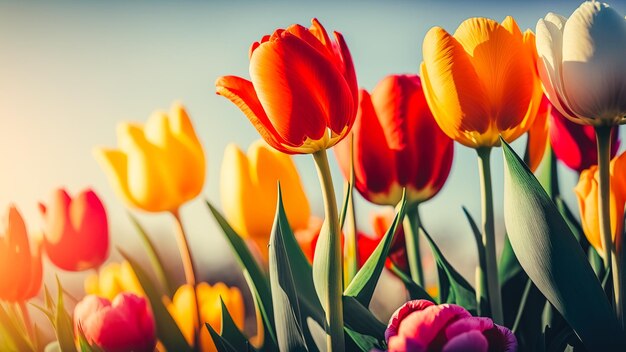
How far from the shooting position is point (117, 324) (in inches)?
17.8

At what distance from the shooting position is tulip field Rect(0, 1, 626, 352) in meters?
0.37

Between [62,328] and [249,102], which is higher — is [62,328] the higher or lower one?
the lower one

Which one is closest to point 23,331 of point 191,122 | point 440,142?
point 191,122

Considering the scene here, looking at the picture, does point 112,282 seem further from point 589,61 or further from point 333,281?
point 589,61

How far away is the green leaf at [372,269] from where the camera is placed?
0.40 meters

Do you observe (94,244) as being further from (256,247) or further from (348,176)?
(348,176)

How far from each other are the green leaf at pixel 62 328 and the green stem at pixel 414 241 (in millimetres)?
228

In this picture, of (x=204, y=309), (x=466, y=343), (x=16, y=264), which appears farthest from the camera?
(x=204, y=309)

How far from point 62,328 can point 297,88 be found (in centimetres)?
24

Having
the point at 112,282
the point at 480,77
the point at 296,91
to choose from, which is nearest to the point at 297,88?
the point at 296,91

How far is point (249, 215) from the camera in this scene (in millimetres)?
573

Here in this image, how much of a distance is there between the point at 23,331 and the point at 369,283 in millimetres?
270

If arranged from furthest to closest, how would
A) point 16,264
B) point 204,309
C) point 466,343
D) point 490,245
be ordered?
point 204,309, point 16,264, point 490,245, point 466,343

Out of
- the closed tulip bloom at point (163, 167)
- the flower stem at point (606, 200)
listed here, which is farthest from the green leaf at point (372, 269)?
the closed tulip bloom at point (163, 167)
